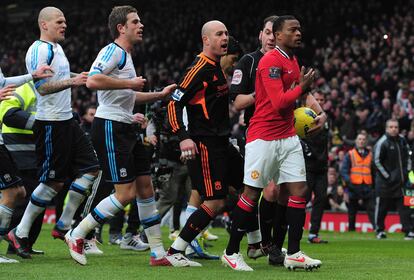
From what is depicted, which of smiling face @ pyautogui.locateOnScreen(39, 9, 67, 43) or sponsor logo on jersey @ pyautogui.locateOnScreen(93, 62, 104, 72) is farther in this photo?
smiling face @ pyautogui.locateOnScreen(39, 9, 67, 43)

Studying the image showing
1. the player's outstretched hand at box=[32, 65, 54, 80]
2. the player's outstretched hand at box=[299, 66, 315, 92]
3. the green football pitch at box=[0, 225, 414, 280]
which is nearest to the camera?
the green football pitch at box=[0, 225, 414, 280]

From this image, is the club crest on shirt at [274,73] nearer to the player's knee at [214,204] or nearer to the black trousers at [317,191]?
the player's knee at [214,204]

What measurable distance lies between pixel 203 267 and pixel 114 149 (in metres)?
1.43

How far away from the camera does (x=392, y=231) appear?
19.2 m

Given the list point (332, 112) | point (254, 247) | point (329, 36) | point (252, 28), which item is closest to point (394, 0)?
point (329, 36)

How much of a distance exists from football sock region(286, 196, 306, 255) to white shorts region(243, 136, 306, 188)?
0.20 metres

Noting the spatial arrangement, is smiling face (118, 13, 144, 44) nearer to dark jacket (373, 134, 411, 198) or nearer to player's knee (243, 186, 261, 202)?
player's knee (243, 186, 261, 202)

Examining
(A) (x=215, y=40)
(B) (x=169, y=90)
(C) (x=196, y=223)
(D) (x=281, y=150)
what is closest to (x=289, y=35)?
(A) (x=215, y=40)

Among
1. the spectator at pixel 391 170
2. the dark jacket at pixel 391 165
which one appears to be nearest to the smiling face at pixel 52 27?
the spectator at pixel 391 170

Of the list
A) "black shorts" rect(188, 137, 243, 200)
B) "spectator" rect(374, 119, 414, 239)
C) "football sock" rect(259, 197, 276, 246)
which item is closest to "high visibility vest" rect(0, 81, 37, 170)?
"black shorts" rect(188, 137, 243, 200)

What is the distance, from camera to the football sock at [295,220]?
8805 millimetres

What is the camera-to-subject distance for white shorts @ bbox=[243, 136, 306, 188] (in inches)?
348

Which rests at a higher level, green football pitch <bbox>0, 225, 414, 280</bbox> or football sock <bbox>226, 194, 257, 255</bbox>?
football sock <bbox>226, 194, 257, 255</bbox>

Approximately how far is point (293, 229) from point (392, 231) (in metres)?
10.8
